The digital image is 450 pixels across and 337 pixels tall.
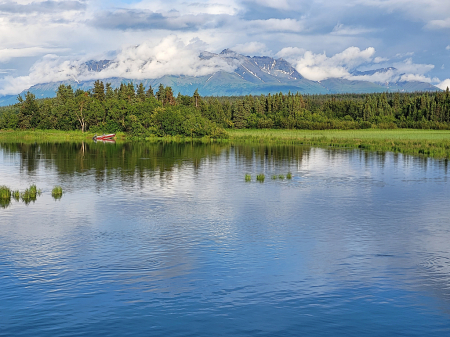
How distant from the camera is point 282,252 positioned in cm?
2461

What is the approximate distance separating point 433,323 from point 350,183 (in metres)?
34.2

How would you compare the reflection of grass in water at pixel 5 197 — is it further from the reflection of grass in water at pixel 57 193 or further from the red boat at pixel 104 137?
the red boat at pixel 104 137

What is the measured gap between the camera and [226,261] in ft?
75.2

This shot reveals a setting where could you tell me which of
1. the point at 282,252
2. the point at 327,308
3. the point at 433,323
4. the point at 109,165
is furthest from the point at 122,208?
the point at 109,165

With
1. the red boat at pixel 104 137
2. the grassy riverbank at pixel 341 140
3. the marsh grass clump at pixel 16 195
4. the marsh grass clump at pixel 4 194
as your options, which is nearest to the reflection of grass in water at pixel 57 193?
the marsh grass clump at pixel 16 195

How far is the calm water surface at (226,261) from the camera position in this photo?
55.1 feet

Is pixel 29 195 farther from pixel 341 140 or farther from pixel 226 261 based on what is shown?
pixel 341 140

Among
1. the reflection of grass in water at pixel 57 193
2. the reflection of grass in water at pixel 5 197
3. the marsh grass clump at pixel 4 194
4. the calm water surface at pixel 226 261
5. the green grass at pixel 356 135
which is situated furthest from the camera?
the green grass at pixel 356 135

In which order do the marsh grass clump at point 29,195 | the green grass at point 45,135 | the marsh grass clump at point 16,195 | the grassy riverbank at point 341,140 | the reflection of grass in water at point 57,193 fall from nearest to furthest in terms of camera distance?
the marsh grass clump at point 29,195 < the marsh grass clump at point 16,195 < the reflection of grass in water at point 57,193 < the grassy riverbank at point 341,140 < the green grass at point 45,135

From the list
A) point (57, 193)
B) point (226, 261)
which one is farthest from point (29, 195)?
point (226, 261)

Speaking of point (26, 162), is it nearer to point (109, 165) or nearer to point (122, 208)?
point (109, 165)

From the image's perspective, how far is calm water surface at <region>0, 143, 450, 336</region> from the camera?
55.1ft

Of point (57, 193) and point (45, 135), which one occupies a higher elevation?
point (45, 135)

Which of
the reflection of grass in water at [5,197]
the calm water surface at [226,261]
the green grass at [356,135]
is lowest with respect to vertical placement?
the calm water surface at [226,261]
